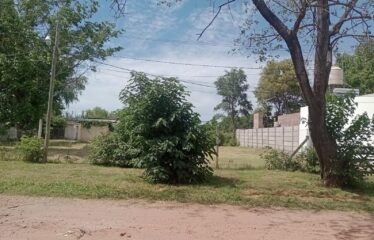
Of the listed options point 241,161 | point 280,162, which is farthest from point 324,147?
point 241,161

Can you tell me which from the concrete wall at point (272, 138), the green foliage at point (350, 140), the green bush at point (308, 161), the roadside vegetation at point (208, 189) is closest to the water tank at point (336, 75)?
the concrete wall at point (272, 138)

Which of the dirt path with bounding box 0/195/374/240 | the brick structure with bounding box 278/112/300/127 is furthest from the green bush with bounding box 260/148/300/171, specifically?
the brick structure with bounding box 278/112/300/127

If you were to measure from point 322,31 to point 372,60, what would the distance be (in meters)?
2.70

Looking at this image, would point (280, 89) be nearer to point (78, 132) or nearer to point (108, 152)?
point (78, 132)

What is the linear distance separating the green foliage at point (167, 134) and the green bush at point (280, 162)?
4.49 meters

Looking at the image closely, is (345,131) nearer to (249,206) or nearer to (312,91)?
(312,91)

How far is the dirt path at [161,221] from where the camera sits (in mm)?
7762

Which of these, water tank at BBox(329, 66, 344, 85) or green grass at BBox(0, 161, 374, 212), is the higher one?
water tank at BBox(329, 66, 344, 85)

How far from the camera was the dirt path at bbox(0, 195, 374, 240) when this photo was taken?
25.5ft

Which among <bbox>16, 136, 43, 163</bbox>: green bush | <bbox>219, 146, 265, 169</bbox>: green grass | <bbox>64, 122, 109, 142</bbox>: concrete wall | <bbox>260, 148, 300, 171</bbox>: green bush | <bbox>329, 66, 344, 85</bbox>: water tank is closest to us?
<bbox>260, 148, 300, 171</bbox>: green bush

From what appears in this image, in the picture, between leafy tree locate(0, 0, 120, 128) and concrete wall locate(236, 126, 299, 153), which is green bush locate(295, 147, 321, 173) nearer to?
concrete wall locate(236, 126, 299, 153)

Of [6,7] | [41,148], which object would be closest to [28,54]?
[6,7]

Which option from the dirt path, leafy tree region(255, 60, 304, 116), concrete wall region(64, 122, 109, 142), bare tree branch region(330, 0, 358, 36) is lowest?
the dirt path

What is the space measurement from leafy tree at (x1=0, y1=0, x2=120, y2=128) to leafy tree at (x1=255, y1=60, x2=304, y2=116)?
31352 millimetres
